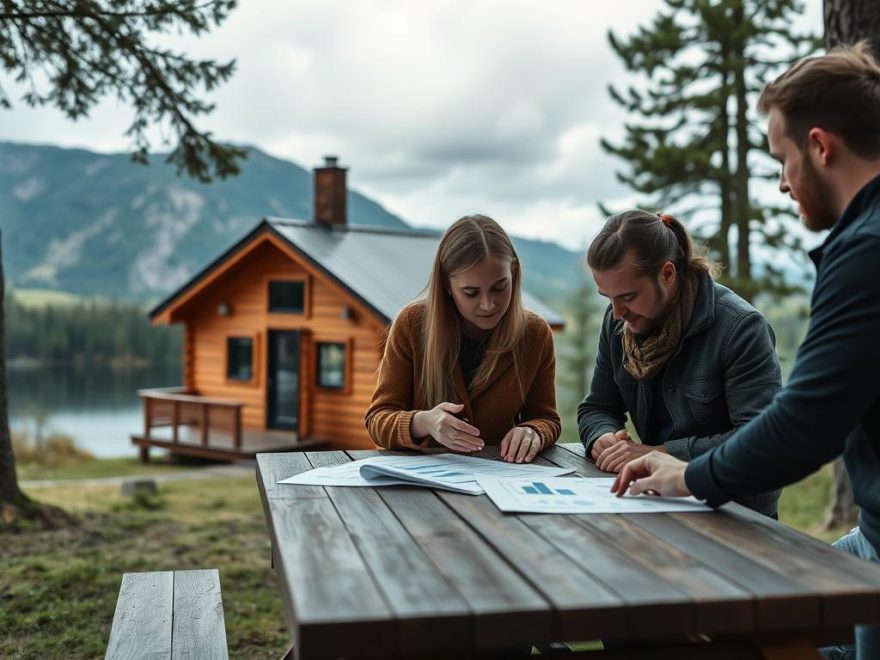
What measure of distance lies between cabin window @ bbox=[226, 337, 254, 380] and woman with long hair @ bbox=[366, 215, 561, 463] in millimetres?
13583

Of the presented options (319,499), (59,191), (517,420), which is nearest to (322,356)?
(517,420)

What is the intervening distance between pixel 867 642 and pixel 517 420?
4.96 ft

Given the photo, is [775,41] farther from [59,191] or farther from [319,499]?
[59,191]

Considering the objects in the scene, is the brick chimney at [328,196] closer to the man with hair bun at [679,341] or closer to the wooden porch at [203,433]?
the wooden porch at [203,433]

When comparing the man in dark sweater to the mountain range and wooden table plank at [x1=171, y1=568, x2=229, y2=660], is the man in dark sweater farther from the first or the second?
the mountain range

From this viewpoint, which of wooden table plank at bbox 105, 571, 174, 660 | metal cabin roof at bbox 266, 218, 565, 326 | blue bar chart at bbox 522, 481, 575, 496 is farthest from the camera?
metal cabin roof at bbox 266, 218, 565, 326

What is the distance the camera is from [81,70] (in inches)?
257

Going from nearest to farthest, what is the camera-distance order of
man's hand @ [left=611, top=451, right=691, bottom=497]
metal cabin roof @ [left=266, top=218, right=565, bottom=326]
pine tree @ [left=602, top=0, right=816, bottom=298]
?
man's hand @ [left=611, top=451, right=691, bottom=497], metal cabin roof @ [left=266, top=218, right=565, bottom=326], pine tree @ [left=602, top=0, right=816, bottom=298]

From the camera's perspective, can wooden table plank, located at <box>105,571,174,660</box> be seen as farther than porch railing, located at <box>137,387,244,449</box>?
No

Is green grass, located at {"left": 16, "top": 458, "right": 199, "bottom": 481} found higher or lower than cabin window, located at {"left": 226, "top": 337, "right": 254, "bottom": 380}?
lower

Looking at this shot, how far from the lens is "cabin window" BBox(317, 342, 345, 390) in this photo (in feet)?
49.3

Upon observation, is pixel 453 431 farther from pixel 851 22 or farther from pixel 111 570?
pixel 851 22

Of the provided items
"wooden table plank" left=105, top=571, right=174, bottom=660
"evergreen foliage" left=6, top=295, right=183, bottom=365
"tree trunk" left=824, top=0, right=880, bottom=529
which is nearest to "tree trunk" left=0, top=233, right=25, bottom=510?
"wooden table plank" left=105, top=571, right=174, bottom=660

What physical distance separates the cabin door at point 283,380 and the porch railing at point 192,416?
833mm
